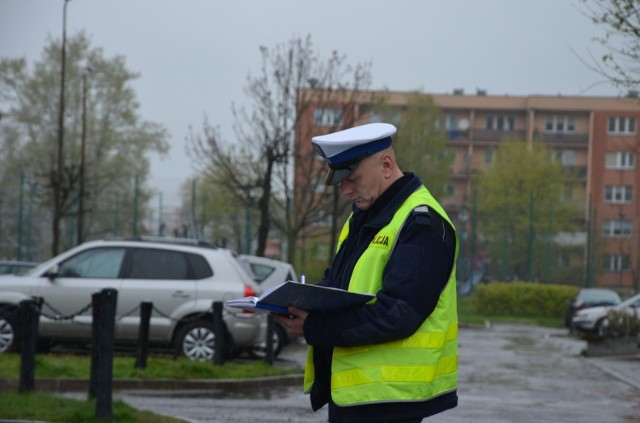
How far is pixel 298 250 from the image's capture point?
41750 millimetres

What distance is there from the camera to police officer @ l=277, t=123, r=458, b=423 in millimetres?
4328

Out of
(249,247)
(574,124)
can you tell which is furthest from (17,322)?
(574,124)

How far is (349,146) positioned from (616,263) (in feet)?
144

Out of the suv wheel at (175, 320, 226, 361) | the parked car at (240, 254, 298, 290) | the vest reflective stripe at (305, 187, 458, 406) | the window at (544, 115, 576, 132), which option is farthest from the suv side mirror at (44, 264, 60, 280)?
the window at (544, 115, 576, 132)

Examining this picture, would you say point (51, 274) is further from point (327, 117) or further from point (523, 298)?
point (523, 298)

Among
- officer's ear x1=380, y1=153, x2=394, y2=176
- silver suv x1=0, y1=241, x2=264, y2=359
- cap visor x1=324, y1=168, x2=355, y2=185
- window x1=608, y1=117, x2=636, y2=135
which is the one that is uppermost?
window x1=608, y1=117, x2=636, y2=135

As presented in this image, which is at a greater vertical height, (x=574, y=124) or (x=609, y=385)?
(x=574, y=124)

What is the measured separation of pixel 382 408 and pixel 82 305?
13.3m

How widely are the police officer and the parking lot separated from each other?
662 centimetres

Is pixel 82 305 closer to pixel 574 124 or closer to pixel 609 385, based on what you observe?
pixel 609 385

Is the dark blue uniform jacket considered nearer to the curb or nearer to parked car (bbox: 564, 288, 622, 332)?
the curb

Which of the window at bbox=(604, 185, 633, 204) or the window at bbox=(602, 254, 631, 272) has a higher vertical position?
the window at bbox=(604, 185, 633, 204)

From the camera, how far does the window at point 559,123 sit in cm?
9100

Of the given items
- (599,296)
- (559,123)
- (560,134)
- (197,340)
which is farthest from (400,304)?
(559,123)
